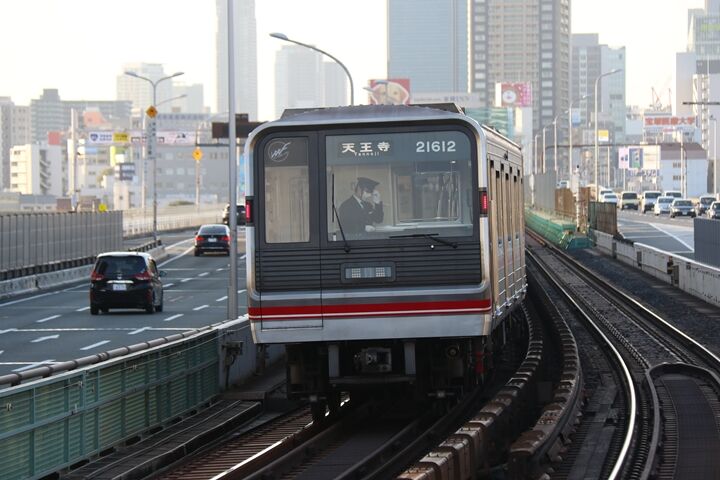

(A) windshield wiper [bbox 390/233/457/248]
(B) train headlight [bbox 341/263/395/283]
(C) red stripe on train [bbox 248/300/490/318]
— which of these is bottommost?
(C) red stripe on train [bbox 248/300/490/318]

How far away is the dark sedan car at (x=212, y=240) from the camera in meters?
69.6

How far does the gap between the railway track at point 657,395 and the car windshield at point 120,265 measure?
1115 cm

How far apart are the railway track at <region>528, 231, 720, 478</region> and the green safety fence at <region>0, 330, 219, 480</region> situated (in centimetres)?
469

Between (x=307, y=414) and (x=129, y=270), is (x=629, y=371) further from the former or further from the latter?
(x=129, y=270)

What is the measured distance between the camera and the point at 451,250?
14750 millimetres

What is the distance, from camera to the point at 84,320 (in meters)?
37.4

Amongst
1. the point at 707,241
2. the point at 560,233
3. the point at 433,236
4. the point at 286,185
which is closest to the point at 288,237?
the point at 286,185

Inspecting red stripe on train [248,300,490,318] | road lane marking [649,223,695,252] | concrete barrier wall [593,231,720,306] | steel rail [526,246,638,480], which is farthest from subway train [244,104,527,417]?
road lane marking [649,223,695,252]

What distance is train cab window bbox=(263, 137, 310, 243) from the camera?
14.9 meters

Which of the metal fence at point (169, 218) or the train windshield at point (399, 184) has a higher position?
the train windshield at point (399, 184)

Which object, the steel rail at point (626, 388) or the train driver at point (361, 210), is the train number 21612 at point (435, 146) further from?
the steel rail at point (626, 388)

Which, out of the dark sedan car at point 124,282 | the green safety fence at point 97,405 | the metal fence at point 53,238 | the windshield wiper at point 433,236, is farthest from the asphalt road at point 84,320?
the windshield wiper at point 433,236

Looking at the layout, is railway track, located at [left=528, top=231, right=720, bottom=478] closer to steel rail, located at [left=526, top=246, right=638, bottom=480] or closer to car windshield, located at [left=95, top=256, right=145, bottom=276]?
steel rail, located at [left=526, top=246, right=638, bottom=480]

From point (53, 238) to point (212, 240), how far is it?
1578 cm
